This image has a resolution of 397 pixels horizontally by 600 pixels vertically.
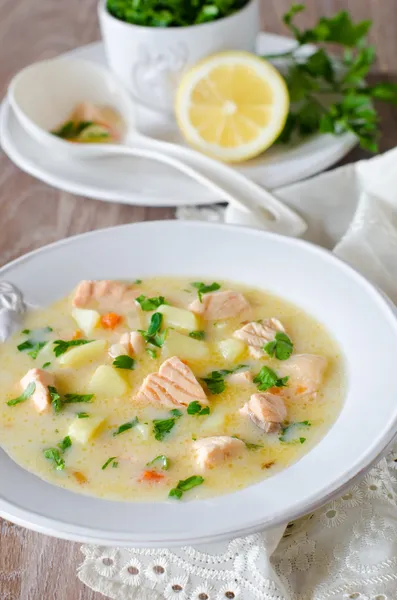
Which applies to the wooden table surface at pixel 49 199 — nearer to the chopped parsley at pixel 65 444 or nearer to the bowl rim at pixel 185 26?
the chopped parsley at pixel 65 444

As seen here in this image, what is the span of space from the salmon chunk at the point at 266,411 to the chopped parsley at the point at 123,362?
0.26m

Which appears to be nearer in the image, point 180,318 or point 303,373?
point 303,373

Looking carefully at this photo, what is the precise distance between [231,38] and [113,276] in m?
0.92

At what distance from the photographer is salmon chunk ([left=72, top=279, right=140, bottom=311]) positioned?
1926 millimetres

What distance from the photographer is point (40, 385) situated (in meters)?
1.66

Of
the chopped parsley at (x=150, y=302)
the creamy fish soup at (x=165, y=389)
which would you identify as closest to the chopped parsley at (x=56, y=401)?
the creamy fish soup at (x=165, y=389)

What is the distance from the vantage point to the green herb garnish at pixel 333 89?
2.59 metres

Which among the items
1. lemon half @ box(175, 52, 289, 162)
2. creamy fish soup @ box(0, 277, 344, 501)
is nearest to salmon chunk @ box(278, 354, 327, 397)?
creamy fish soup @ box(0, 277, 344, 501)

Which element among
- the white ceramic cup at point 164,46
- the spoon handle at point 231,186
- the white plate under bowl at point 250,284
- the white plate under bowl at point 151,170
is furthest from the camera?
the white ceramic cup at point 164,46

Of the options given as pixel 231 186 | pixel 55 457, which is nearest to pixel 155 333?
pixel 55 457

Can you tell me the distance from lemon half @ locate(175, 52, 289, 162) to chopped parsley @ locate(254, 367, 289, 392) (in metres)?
0.97

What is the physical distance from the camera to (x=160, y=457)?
153 centimetres

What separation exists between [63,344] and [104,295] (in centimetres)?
18

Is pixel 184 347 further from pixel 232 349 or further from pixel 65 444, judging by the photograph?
pixel 65 444
